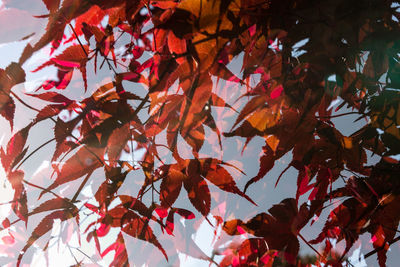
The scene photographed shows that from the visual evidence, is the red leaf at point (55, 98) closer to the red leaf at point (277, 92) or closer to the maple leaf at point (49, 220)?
the maple leaf at point (49, 220)

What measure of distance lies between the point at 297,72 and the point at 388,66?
0.12 meters

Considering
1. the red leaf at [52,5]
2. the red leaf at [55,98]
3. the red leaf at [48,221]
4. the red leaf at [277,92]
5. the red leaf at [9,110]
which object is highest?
the red leaf at [52,5]

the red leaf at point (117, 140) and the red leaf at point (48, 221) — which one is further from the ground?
the red leaf at point (117, 140)

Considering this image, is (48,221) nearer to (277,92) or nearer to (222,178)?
(222,178)

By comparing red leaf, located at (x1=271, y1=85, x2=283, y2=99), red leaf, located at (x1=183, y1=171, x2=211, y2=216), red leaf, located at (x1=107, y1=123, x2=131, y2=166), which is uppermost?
red leaf, located at (x1=271, y1=85, x2=283, y2=99)

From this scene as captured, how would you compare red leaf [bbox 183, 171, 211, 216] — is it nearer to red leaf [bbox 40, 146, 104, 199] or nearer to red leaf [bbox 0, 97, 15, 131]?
red leaf [bbox 40, 146, 104, 199]

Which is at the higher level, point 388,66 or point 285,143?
point 388,66

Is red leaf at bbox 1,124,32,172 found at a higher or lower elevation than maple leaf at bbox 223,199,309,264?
higher

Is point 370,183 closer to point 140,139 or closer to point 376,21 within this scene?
point 376,21

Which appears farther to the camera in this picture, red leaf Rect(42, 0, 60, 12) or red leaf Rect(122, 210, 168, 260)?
red leaf Rect(122, 210, 168, 260)

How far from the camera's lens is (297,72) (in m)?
0.37

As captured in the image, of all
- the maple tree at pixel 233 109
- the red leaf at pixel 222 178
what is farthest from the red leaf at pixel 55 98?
the red leaf at pixel 222 178

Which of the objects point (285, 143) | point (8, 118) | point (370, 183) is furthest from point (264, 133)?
point (8, 118)

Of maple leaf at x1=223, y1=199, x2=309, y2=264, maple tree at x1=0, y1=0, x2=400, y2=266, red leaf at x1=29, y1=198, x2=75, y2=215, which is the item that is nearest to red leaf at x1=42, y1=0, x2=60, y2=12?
maple tree at x1=0, y1=0, x2=400, y2=266
